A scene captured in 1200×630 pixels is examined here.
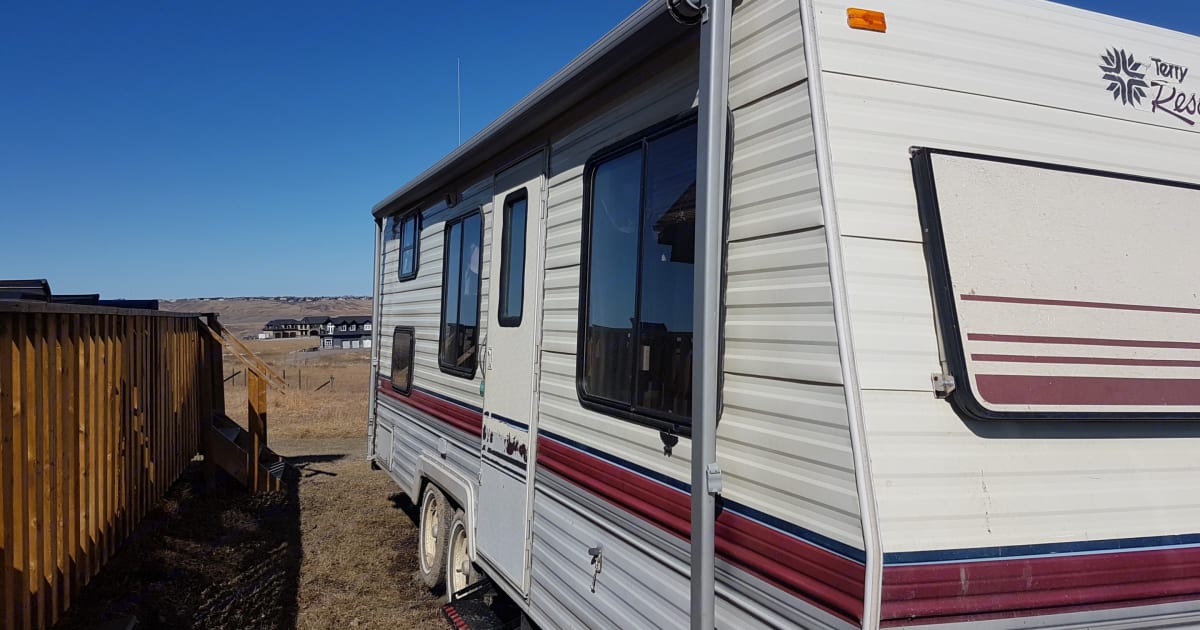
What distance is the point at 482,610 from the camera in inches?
173

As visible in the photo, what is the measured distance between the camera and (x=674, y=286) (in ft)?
8.49

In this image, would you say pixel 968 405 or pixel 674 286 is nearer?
pixel 968 405

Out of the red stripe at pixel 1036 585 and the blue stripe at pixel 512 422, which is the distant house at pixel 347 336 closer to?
the blue stripe at pixel 512 422

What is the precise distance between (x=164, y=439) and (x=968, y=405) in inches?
236

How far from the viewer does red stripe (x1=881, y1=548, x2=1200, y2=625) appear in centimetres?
174

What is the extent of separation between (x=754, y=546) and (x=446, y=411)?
11.0 feet

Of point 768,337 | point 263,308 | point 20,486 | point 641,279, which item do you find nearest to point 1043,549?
point 768,337

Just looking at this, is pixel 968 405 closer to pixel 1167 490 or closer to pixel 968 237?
pixel 968 237

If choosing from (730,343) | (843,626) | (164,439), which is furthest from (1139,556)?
(164,439)

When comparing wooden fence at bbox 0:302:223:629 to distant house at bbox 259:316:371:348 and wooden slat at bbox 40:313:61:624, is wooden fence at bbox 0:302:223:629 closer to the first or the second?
wooden slat at bbox 40:313:61:624

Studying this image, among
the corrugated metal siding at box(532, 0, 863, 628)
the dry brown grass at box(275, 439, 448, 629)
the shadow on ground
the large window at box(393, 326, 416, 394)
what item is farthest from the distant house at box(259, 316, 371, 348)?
the corrugated metal siding at box(532, 0, 863, 628)

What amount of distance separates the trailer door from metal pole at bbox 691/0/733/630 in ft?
5.22

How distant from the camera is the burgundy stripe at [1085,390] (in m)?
1.89

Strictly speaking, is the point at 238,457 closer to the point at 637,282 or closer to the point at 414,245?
the point at 414,245
